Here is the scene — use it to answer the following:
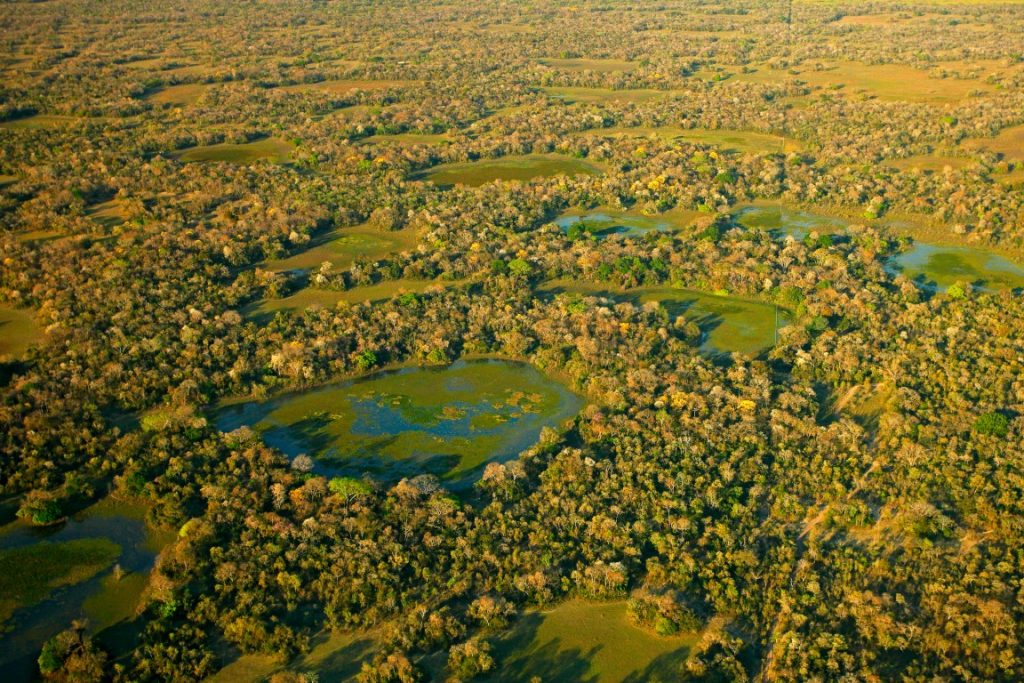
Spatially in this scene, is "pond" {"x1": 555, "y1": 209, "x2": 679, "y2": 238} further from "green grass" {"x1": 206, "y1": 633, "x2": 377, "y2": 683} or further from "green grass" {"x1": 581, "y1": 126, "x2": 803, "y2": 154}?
"green grass" {"x1": 206, "y1": 633, "x2": 377, "y2": 683}

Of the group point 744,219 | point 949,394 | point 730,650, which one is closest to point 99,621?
point 730,650

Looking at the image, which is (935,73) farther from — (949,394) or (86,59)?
(86,59)

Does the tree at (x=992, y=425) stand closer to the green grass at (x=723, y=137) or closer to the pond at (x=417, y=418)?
the pond at (x=417, y=418)

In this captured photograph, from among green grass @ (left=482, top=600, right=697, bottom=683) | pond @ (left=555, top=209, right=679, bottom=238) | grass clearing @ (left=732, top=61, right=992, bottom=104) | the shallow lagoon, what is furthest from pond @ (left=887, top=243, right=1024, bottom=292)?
grass clearing @ (left=732, top=61, right=992, bottom=104)

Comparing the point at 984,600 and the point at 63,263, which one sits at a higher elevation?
the point at 63,263

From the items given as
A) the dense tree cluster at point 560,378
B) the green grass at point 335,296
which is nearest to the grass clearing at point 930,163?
the dense tree cluster at point 560,378

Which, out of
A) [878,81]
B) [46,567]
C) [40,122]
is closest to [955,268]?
[878,81]
